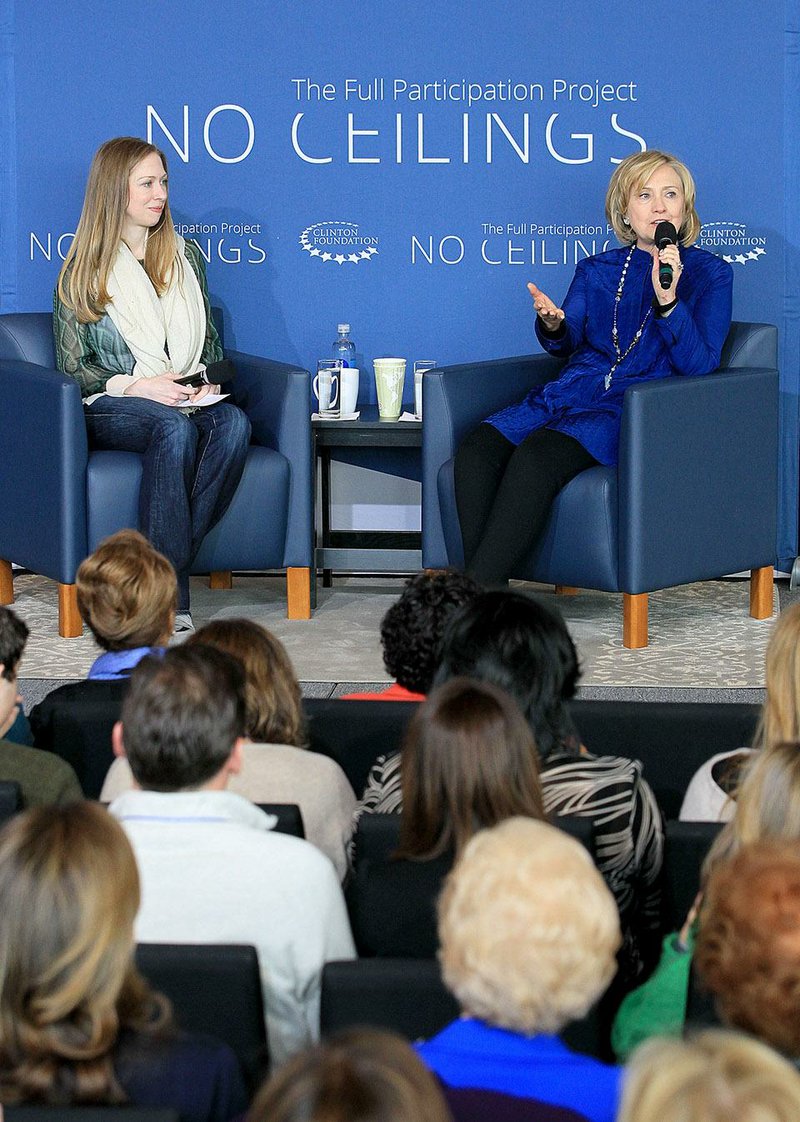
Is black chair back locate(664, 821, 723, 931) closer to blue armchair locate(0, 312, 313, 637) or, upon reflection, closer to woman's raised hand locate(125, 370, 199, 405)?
blue armchair locate(0, 312, 313, 637)

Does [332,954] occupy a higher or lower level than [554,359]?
lower

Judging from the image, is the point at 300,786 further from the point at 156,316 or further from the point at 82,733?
the point at 156,316

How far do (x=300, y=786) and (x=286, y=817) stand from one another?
8.6 inches

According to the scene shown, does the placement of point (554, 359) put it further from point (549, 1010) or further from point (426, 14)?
point (549, 1010)

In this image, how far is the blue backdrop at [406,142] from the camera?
5.02 meters

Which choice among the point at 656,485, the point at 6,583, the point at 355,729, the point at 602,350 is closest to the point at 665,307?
the point at 602,350

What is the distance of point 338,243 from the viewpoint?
5152 mm

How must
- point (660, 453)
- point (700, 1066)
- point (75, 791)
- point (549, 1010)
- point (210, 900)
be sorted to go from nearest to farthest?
point (700, 1066) < point (549, 1010) < point (210, 900) < point (75, 791) < point (660, 453)

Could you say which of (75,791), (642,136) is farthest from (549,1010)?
(642,136)

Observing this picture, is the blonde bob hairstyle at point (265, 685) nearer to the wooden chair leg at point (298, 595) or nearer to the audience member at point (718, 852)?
the audience member at point (718, 852)

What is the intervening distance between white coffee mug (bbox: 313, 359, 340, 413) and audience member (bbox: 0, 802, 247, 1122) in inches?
147

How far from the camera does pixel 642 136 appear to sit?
16.5 feet

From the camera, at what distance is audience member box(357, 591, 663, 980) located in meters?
1.91

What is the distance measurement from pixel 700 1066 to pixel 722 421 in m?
3.68
